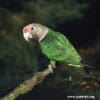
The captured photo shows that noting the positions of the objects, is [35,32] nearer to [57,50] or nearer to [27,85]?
[57,50]

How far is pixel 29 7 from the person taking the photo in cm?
211

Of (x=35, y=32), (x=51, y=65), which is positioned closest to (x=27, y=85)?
(x=51, y=65)

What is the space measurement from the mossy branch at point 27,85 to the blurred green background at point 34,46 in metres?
0.02

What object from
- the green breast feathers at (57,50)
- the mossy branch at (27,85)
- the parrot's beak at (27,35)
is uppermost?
the parrot's beak at (27,35)

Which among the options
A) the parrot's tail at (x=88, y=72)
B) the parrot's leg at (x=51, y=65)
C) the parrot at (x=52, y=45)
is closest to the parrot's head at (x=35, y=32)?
the parrot at (x=52, y=45)

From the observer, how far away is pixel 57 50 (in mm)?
2027

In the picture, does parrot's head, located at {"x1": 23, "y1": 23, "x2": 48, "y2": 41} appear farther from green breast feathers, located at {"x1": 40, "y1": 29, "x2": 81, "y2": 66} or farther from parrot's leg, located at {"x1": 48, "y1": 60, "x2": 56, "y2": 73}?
parrot's leg, located at {"x1": 48, "y1": 60, "x2": 56, "y2": 73}

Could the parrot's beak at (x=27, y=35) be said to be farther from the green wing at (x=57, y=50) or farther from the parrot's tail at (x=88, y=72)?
the parrot's tail at (x=88, y=72)

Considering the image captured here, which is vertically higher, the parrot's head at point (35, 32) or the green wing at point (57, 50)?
the parrot's head at point (35, 32)

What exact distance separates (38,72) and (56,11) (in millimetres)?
299

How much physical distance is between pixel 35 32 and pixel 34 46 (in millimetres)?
92

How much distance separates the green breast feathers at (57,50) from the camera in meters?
2.02

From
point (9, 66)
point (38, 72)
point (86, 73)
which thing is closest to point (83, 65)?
point (86, 73)

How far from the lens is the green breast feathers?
2020 mm
